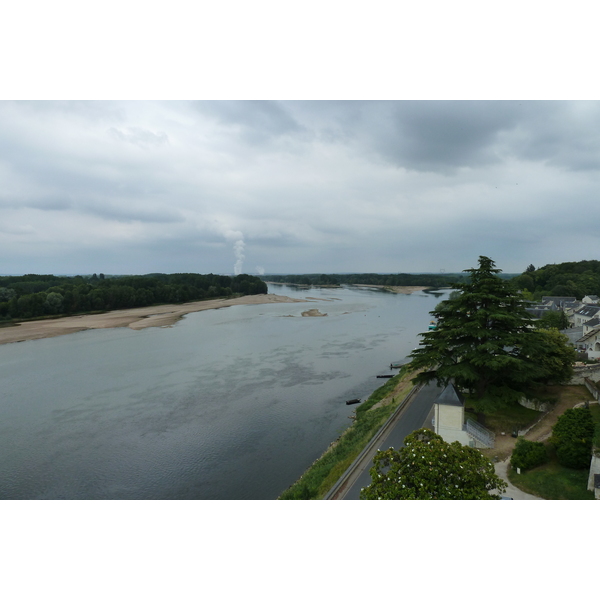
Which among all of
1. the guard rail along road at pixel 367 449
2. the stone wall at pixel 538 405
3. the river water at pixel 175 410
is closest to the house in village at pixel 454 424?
the guard rail along road at pixel 367 449

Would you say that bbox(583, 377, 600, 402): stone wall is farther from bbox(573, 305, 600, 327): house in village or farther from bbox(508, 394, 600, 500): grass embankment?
bbox(573, 305, 600, 327): house in village

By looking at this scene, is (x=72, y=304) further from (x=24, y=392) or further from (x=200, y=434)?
(x=200, y=434)

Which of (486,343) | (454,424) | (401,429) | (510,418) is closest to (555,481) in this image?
(454,424)

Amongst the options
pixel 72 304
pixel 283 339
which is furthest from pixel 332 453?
A: pixel 72 304

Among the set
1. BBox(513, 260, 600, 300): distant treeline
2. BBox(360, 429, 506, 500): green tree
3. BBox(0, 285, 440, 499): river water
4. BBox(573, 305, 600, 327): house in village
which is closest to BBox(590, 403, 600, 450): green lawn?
BBox(360, 429, 506, 500): green tree

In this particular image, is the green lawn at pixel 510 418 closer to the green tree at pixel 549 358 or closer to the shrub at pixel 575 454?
the green tree at pixel 549 358

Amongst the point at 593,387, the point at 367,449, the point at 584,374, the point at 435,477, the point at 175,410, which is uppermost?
the point at 435,477

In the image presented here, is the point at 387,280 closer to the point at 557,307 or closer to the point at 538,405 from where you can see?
the point at 557,307
